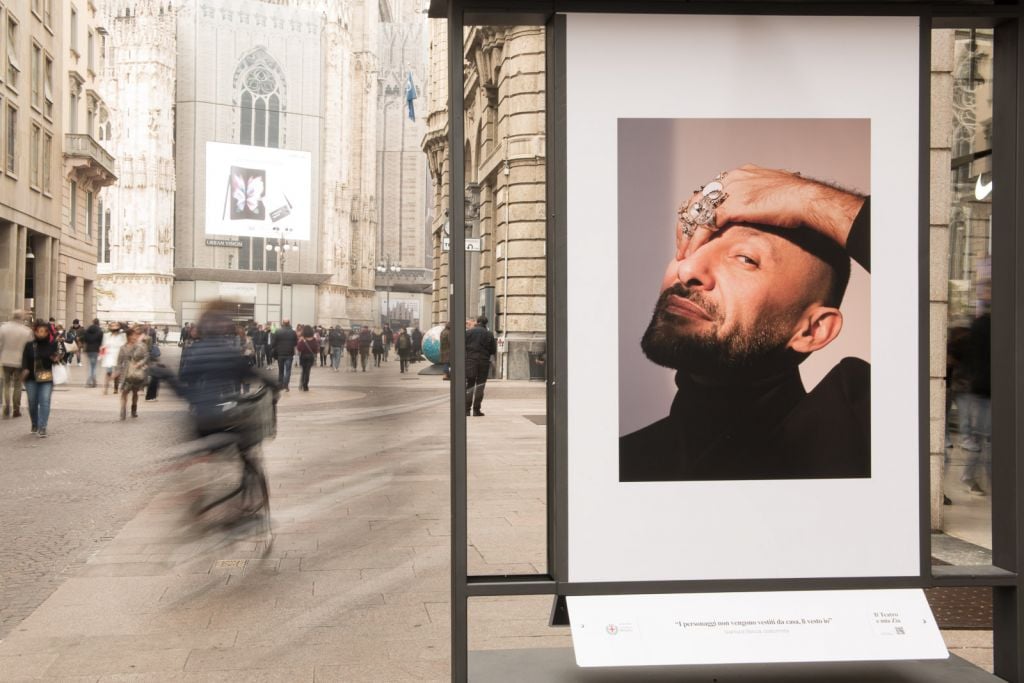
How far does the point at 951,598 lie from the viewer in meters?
5.50

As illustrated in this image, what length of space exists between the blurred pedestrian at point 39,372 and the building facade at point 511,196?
8.53m

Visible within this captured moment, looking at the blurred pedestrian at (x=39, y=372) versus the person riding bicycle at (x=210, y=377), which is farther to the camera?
the blurred pedestrian at (x=39, y=372)

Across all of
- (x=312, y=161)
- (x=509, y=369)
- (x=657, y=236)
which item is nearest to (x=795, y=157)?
(x=657, y=236)

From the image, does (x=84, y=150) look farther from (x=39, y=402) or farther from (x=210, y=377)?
(x=210, y=377)

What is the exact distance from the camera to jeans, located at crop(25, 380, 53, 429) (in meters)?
14.6

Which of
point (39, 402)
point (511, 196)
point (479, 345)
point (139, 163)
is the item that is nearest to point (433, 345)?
point (511, 196)

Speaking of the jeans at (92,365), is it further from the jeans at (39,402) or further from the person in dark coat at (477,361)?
the person in dark coat at (477,361)

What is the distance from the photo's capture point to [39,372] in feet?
49.0

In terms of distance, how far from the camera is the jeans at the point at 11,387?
17.2 m

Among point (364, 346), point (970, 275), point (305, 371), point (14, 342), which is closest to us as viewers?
point (970, 275)

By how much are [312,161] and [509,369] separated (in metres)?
49.3

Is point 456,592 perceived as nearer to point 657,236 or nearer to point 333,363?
point 657,236

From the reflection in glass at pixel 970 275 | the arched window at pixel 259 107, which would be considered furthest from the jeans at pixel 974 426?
the arched window at pixel 259 107

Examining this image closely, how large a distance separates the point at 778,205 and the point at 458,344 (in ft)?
3.91
